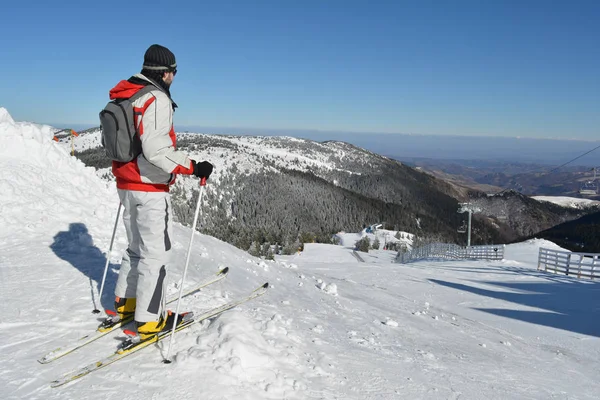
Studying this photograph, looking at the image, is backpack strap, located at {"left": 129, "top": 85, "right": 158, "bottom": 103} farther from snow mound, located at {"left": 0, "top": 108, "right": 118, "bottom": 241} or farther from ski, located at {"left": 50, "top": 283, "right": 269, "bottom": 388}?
snow mound, located at {"left": 0, "top": 108, "right": 118, "bottom": 241}

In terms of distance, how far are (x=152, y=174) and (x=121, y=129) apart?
0.49 meters

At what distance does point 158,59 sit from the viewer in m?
3.66

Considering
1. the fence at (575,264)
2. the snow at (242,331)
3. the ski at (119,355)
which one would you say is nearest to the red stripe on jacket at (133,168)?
the ski at (119,355)

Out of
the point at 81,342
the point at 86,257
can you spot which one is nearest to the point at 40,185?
the point at 86,257

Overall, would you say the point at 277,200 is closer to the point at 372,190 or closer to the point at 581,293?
the point at 372,190

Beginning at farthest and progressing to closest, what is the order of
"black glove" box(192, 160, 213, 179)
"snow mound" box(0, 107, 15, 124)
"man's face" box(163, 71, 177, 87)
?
"snow mound" box(0, 107, 15, 124) → "man's face" box(163, 71, 177, 87) → "black glove" box(192, 160, 213, 179)

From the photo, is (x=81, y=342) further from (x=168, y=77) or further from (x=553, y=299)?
(x=553, y=299)

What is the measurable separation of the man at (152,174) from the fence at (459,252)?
28.7 meters

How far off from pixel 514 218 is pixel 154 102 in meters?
209

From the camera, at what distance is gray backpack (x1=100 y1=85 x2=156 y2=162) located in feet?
11.3

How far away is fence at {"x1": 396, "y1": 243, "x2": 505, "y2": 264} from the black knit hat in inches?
1139

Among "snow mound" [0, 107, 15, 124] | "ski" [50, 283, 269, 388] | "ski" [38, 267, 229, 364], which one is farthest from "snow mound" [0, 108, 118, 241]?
"ski" [50, 283, 269, 388]

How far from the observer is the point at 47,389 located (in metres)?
3.01

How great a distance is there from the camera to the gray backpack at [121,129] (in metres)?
3.44
